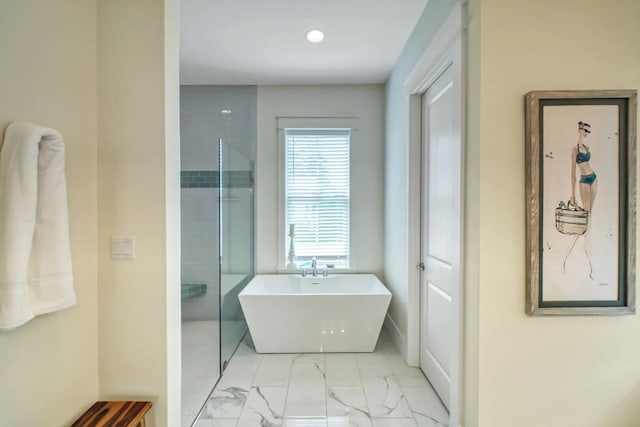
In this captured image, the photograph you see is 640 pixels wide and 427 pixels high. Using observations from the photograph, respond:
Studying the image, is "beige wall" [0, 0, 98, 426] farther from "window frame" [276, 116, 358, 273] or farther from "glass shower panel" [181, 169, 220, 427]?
"window frame" [276, 116, 358, 273]

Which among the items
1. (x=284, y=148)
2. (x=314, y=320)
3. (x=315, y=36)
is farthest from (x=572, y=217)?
(x=284, y=148)

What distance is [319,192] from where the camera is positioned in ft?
11.8

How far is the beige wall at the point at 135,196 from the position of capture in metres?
1.50

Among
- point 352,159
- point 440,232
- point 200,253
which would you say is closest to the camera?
point 440,232

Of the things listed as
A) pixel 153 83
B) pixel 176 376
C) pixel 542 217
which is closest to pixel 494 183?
pixel 542 217

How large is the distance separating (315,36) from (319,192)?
1.60 m

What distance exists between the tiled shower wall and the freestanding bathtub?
0.96 meters

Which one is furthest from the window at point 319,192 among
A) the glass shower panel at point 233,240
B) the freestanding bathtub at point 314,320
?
the freestanding bathtub at point 314,320

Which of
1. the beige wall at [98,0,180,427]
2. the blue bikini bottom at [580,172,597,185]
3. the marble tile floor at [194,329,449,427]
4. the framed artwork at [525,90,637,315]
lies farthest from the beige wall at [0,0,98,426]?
the blue bikini bottom at [580,172,597,185]

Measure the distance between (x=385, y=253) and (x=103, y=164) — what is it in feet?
9.03

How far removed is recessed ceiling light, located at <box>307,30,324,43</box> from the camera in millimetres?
2483

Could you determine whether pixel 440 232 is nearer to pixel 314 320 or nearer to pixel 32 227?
pixel 314 320

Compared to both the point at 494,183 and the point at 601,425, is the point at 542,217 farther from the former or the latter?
the point at 601,425

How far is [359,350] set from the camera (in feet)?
9.13
